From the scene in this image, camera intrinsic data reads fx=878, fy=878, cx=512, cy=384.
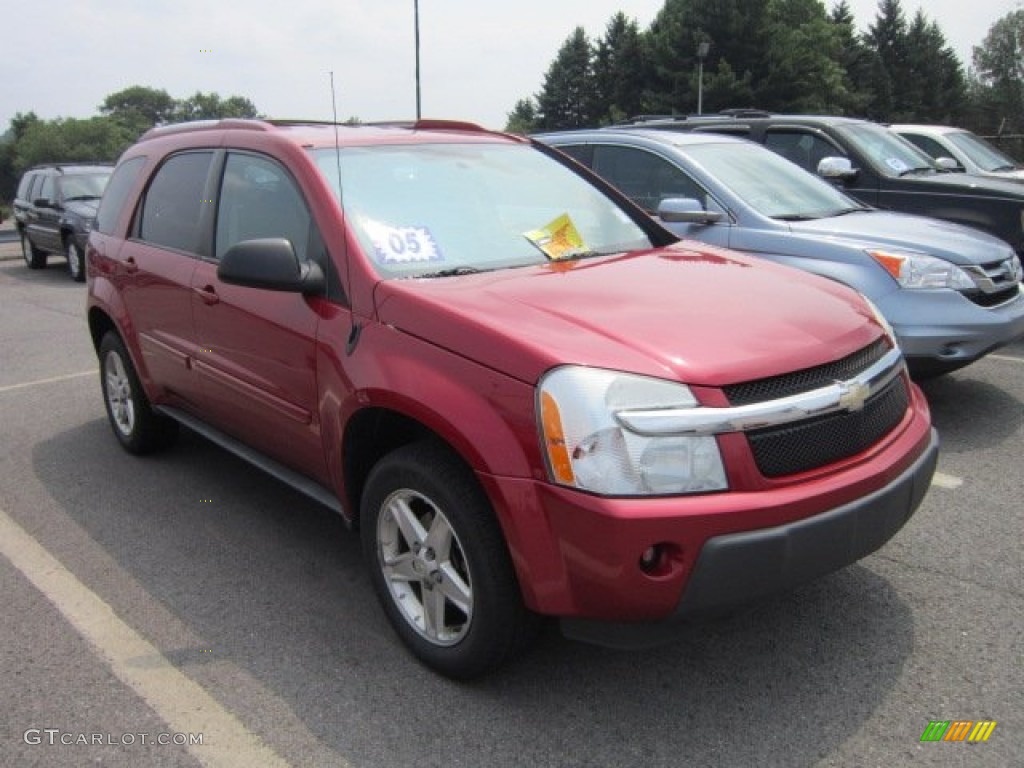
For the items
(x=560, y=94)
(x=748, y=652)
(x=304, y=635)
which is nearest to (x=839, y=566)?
(x=748, y=652)

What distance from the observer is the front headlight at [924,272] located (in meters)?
4.95

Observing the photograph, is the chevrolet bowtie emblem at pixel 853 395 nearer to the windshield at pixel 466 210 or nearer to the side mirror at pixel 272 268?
the windshield at pixel 466 210

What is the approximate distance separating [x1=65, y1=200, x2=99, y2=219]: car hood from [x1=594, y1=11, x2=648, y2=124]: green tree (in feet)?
149

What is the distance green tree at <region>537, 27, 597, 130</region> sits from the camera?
2936 inches

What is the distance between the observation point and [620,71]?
203ft

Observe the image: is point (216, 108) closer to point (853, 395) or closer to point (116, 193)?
point (116, 193)

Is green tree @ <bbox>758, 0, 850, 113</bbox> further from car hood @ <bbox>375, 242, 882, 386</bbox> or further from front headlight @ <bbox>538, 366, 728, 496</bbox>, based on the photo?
front headlight @ <bbox>538, 366, 728, 496</bbox>

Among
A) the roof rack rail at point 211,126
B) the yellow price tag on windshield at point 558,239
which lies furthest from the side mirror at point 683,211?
the roof rack rail at point 211,126

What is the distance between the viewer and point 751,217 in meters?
5.60

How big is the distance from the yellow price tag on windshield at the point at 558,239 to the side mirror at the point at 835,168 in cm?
432

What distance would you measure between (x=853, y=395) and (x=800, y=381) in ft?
0.60

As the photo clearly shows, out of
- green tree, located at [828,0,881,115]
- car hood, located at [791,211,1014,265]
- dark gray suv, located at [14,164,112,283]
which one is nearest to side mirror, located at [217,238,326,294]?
car hood, located at [791,211,1014,265]

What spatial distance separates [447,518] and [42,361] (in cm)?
641

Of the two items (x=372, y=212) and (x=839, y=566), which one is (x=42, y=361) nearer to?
(x=372, y=212)
